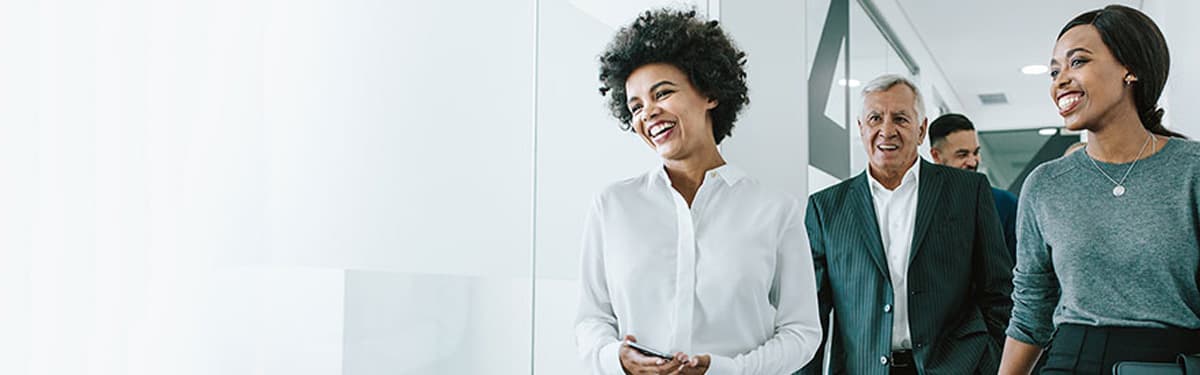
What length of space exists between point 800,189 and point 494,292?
1.33m

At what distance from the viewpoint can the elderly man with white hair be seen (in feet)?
6.92

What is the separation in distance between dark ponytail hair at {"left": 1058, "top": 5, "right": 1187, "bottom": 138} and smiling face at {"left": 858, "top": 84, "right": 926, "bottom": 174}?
712 millimetres

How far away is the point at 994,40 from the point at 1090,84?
540cm

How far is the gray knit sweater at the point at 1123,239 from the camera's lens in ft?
4.96

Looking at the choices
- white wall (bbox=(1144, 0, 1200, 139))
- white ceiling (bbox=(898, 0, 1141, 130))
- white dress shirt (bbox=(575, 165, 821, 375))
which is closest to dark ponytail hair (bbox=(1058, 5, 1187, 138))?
white dress shirt (bbox=(575, 165, 821, 375))

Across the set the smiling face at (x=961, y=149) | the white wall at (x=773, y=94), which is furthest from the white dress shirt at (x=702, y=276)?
the smiling face at (x=961, y=149)

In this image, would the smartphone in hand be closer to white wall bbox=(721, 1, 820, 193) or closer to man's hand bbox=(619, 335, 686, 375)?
man's hand bbox=(619, 335, 686, 375)

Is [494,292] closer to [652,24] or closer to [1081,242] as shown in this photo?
[652,24]

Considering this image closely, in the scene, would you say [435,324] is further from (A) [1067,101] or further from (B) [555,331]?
(A) [1067,101]

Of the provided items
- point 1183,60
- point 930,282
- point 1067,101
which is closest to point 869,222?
point 930,282

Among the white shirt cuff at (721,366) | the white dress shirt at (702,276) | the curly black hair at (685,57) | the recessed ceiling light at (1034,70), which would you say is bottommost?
the white shirt cuff at (721,366)

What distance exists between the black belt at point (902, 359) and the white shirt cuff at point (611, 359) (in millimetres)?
874

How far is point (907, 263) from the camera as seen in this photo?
2.16 m

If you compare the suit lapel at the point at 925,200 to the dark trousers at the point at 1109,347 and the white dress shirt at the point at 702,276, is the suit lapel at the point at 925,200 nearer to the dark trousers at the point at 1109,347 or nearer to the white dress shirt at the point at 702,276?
the dark trousers at the point at 1109,347
